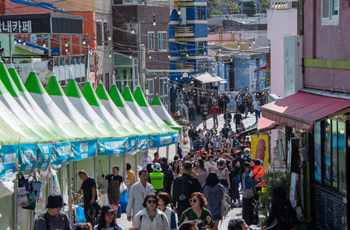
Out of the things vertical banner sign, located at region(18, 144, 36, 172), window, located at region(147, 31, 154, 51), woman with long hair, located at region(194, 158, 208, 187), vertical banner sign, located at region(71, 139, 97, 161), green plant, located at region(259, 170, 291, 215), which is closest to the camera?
vertical banner sign, located at region(18, 144, 36, 172)

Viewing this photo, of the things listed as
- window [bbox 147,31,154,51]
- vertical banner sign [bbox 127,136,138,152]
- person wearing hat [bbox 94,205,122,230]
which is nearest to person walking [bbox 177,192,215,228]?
person wearing hat [bbox 94,205,122,230]

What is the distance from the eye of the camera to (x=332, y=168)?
13.6m

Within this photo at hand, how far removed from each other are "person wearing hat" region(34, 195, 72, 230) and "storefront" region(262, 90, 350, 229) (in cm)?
431

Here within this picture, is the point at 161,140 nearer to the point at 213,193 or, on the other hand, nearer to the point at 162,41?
the point at 213,193

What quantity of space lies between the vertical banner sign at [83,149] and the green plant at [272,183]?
403 centimetres

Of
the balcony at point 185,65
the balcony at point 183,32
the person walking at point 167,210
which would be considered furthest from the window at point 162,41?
the person walking at point 167,210

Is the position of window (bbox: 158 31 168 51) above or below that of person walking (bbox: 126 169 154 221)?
above

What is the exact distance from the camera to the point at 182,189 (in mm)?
13539

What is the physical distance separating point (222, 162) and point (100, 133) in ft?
10.3

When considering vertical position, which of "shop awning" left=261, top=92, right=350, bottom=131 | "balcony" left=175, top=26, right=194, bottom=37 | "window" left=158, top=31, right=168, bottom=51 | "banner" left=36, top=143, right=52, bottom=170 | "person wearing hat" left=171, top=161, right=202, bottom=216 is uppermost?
"balcony" left=175, top=26, right=194, bottom=37

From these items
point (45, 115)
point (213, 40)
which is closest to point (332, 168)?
point (45, 115)

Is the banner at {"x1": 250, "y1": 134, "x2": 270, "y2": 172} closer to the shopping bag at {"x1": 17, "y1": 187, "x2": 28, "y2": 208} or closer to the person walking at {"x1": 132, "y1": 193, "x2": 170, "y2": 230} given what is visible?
the shopping bag at {"x1": 17, "y1": 187, "x2": 28, "y2": 208}

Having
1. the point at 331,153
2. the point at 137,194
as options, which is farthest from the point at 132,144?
the point at 331,153

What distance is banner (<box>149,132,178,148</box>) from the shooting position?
2141 cm
